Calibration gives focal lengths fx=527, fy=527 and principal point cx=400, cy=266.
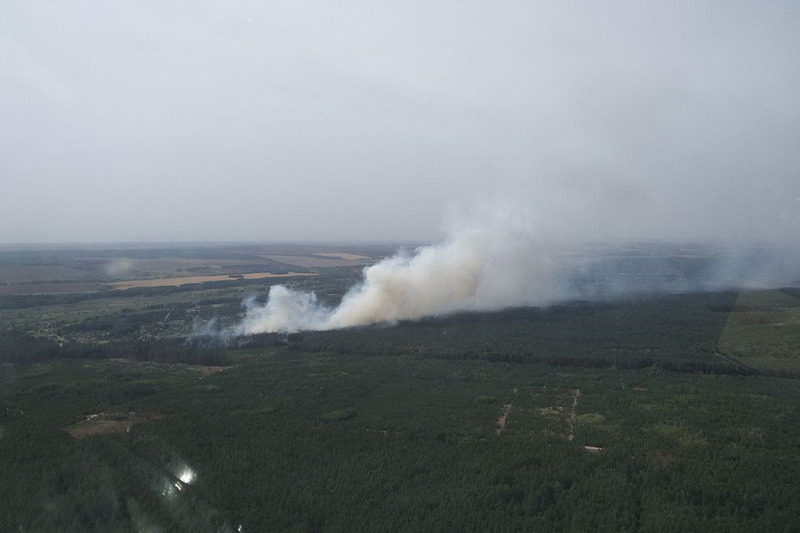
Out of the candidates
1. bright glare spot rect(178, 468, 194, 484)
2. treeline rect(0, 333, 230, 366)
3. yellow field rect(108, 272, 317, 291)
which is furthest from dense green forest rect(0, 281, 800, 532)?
yellow field rect(108, 272, 317, 291)

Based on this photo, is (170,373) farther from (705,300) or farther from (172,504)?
(705,300)

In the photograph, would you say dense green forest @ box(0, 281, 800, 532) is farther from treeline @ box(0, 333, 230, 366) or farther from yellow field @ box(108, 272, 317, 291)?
yellow field @ box(108, 272, 317, 291)

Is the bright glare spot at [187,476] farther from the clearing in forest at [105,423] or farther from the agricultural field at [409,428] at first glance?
the clearing in forest at [105,423]

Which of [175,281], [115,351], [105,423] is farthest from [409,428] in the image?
[175,281]

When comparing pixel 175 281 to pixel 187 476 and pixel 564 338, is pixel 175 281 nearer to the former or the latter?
pixel 564 338

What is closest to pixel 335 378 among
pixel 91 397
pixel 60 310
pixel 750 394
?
pixel 91 397

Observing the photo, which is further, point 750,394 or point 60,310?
point 60,310
